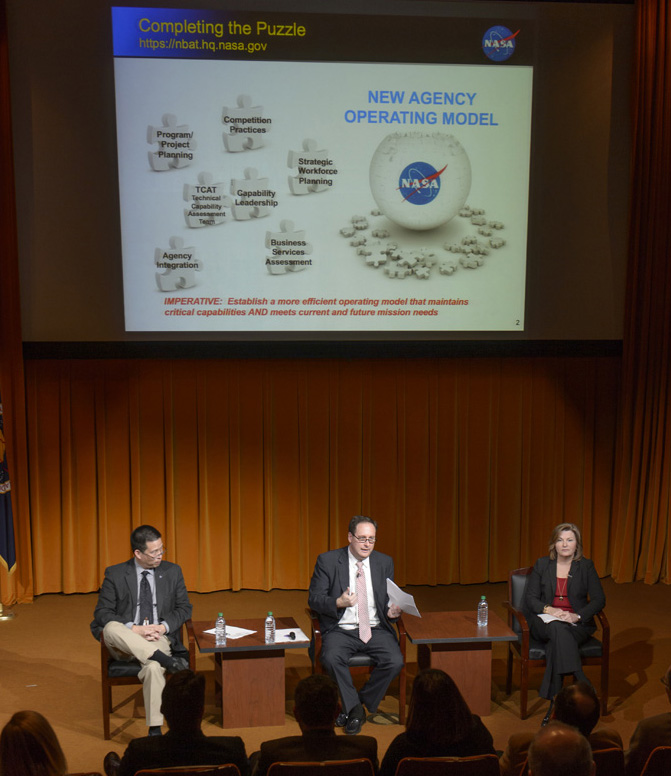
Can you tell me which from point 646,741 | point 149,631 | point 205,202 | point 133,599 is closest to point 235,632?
point 149,631

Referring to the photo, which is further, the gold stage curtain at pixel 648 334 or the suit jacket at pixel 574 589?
the gold stage curtain at pixel 648 334

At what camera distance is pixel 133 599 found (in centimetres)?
479

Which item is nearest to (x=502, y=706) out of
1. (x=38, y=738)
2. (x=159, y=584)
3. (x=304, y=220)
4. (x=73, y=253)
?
(x=159, y=584)

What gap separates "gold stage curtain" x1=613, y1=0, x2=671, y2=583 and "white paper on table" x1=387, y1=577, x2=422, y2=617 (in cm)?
306

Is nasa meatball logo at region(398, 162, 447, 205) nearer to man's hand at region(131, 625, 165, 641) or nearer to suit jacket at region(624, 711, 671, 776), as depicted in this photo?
man's hand at region(131, 625, 165, 641)

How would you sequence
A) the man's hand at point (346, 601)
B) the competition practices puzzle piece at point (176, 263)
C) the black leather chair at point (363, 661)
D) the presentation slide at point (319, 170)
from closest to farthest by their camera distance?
the black leather chair at point (363, 661)
the man's hand at point (346, 601)
the presentation slide at point (319, 170)
the competition practices puzzle piece at point (176, 263)

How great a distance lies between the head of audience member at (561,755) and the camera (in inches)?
92.8

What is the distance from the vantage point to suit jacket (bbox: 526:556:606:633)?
4930 mm

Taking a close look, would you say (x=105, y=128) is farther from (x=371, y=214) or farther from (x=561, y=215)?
(x=561, y=215)

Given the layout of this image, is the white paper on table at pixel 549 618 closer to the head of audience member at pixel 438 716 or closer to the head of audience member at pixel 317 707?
the head of audience member at pixel 438 716

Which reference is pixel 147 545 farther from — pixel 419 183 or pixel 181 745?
pixel 419 183

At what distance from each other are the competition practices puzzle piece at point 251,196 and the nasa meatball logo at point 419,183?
99 cm

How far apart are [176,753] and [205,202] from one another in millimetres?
4259

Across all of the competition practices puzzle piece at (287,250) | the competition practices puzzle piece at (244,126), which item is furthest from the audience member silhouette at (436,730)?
the competition practices puzzle piece at (244,126)
